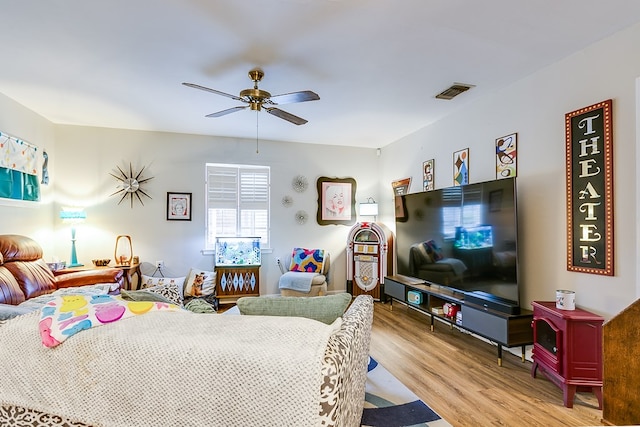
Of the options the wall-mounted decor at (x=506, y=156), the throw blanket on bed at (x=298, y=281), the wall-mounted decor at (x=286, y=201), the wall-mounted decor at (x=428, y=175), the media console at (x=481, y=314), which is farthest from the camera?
the wall-mounted decor at (x=286, y=201)

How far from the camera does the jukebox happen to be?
16.4ft

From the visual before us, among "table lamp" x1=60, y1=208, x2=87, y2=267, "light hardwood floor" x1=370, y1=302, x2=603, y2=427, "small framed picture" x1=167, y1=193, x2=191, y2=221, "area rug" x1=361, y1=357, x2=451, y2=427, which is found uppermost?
"small framed picture" x1=167, y1=193, x2=191, y2=221

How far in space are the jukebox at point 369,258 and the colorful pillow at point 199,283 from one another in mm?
2051

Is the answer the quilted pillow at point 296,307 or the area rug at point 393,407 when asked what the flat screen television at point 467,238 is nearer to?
the area rug at point 393,407

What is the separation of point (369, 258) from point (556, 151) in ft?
9.46

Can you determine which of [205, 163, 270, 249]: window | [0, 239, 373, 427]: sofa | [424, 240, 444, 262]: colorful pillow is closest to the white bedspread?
[0, 239, 373, 427]: sofa

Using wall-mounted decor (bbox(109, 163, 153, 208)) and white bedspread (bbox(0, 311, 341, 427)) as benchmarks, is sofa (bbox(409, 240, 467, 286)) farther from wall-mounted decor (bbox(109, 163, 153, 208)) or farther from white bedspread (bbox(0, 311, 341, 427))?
wall-mounted decor (bbox(109, 163, 153, 208))

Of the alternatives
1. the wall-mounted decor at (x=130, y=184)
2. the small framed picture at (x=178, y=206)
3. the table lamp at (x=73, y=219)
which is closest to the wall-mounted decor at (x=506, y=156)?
the small framed picture at (x=178, y=206)

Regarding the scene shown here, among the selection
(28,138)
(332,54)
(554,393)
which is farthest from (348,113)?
(28,138)

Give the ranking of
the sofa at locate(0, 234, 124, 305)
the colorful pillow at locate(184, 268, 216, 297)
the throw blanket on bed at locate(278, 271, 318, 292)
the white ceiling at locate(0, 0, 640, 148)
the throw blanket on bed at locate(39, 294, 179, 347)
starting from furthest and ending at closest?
the throw blanket on bed at locate(278, 271, 318, 292), the colorful pillow at locate(184, 268, 216, 297), the sofa at locate(0, 234, 124, 305), the white ceiling at locate(0, 0, 640, 148), the throw blanket on bed at locate(39, 294, 179, 347)

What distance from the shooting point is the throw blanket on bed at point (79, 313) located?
131 cm

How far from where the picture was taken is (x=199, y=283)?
457 cm

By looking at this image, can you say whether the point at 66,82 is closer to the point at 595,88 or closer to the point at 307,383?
the point at 307,383

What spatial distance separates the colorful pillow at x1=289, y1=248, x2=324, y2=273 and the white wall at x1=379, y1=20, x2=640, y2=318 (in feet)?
8.15
